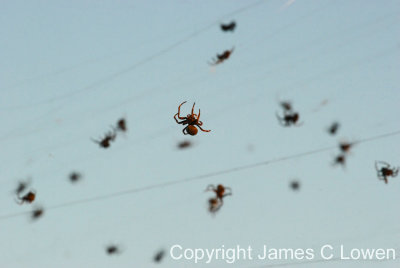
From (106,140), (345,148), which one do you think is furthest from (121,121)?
(345,148)

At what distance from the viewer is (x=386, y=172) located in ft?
104

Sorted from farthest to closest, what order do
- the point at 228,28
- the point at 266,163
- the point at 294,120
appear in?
the point at 294,120 → the point at 228,28 → the point at 266,163

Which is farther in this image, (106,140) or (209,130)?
(106,140)

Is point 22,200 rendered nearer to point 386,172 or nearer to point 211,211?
point 211,211

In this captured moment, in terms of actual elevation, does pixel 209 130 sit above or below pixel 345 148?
below

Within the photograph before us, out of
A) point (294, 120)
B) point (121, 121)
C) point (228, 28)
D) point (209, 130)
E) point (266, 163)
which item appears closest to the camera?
point (209, 130)

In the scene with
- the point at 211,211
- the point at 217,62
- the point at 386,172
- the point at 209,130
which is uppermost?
the point at 217,62

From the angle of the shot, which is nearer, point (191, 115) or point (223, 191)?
point (191, 115)

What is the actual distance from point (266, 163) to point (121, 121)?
1529 cm

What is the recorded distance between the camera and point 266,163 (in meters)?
23.2

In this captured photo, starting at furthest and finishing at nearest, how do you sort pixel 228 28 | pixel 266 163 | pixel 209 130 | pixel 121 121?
pixel 121 121, pixel 228 28, pixel 266 163, pixel 209 130

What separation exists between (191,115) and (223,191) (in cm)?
1092

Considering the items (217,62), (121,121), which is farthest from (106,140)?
(217,62)

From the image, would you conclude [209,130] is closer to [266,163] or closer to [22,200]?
[266,163]
